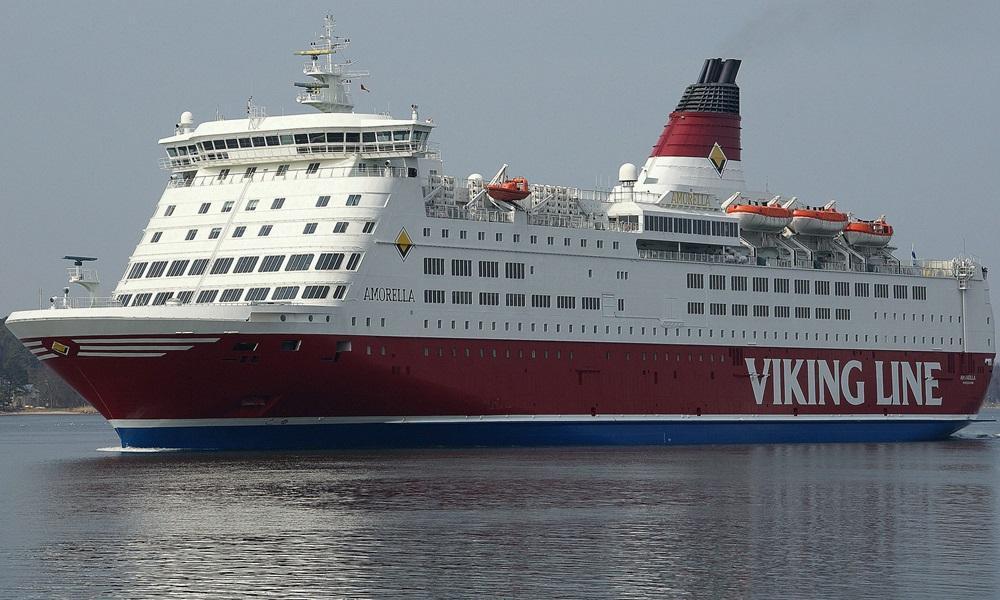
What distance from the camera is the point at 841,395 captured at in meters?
65.8

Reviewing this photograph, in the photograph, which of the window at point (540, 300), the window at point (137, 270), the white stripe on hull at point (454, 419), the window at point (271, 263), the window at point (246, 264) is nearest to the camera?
the white stripe on hull at point (454, 419)

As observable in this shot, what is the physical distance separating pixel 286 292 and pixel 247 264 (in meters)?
2.22

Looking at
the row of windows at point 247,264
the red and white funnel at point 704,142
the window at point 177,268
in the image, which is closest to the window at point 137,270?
Answer: the row of windows at point 247,264

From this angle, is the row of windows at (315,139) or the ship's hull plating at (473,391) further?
the row of windows at (315,139)

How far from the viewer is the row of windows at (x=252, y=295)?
167 ft

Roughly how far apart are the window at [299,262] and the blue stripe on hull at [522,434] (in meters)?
4.98

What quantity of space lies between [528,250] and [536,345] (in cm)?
332

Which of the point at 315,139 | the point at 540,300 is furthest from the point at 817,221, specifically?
the point at 315,139

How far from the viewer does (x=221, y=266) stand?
5331cm

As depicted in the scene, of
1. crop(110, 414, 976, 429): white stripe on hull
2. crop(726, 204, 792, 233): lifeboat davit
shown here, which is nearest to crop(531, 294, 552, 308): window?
crop(110, 414, 976, 429): white stripe on hull

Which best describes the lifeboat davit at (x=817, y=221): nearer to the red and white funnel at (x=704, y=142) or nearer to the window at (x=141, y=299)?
the red and white funnel at (x=704, y=142)

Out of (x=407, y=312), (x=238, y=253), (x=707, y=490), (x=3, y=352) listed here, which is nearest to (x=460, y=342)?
(x=407, y=312)

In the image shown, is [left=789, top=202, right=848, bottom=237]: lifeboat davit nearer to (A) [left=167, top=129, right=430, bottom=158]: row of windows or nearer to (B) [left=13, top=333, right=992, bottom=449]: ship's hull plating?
(B) [left=13, top=333, right=992, bottom=449]: ship's hull plating

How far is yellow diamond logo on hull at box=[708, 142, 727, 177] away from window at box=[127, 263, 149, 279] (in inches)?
914
